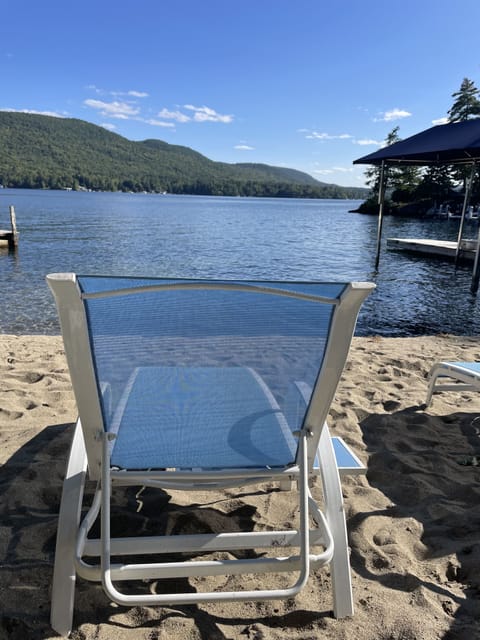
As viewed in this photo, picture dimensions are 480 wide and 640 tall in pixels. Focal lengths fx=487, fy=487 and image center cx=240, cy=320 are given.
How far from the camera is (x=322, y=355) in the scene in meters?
1.60

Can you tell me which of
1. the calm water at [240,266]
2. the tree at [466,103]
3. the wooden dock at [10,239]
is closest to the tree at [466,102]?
the tree at [466,103]

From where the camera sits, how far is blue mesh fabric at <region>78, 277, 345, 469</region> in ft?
4.80

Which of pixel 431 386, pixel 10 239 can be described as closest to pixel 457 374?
pixel 431 386

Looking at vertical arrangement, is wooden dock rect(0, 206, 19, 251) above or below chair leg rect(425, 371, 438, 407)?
below

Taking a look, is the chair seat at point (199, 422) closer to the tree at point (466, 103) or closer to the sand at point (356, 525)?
the sand at point (356, 525)

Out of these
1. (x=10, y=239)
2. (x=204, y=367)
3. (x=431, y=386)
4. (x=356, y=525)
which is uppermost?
(x=204, y=367)

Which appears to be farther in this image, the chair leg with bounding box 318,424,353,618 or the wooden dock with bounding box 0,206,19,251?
the wooden dock with bounding box 0,206,19,251

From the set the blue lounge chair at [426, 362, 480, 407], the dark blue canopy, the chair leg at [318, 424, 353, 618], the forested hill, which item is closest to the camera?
the chair leg at [318, 424, 353, 618]

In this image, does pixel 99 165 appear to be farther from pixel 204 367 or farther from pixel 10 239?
pixel 204 367

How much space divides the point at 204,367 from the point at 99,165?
130826 millimetres

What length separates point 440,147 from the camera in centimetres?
1056

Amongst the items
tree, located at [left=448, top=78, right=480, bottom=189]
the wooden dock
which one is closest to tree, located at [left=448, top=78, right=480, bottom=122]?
tree, located at [left=448, top=78, right=480, bottom=189]

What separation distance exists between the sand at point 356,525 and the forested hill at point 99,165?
358 feet

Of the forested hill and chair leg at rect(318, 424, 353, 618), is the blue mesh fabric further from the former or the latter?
the forested hill
